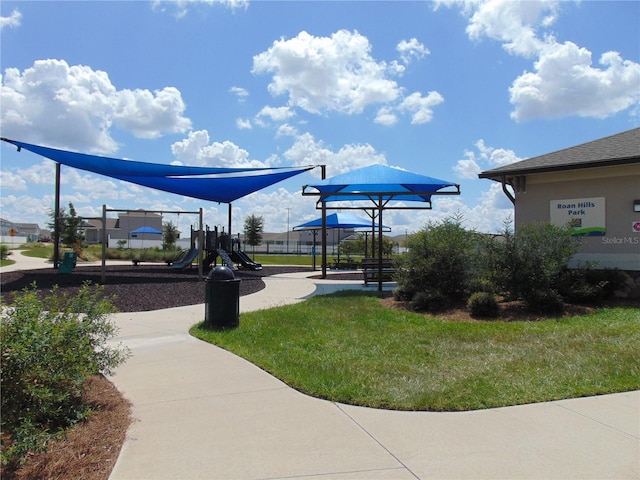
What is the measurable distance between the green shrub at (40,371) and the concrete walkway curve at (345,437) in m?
0.57

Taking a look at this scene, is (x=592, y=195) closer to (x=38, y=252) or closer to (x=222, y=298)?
(x=222, y=298)

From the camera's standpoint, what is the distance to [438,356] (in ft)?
20.6

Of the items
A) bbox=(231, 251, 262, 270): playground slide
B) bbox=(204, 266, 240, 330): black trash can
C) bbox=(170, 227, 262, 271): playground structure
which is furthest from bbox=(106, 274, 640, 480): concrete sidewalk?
bbox=(231, 251, 262, 270): playground slide

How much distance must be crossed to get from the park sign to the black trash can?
740 centimetres

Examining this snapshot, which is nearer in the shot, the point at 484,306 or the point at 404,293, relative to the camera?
the point at 484,306

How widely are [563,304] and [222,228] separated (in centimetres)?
1864

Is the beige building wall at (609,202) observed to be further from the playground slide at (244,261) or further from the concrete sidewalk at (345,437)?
the playground slide at (244,261)

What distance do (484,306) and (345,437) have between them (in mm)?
6036

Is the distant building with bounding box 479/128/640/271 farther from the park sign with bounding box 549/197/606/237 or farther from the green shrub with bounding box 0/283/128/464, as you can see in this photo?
the green shrub with bounding box 0/283/128/464

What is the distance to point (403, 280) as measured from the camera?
10.9 metres

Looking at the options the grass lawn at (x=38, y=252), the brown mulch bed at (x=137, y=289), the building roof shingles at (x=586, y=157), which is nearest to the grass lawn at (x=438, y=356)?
the building roof shingles at (x=586, y=157)

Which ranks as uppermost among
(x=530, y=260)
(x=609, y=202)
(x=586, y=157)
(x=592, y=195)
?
(x=586, y=157)

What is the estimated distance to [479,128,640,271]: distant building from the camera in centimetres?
1041

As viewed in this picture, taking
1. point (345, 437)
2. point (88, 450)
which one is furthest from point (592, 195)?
point (88, 450)
